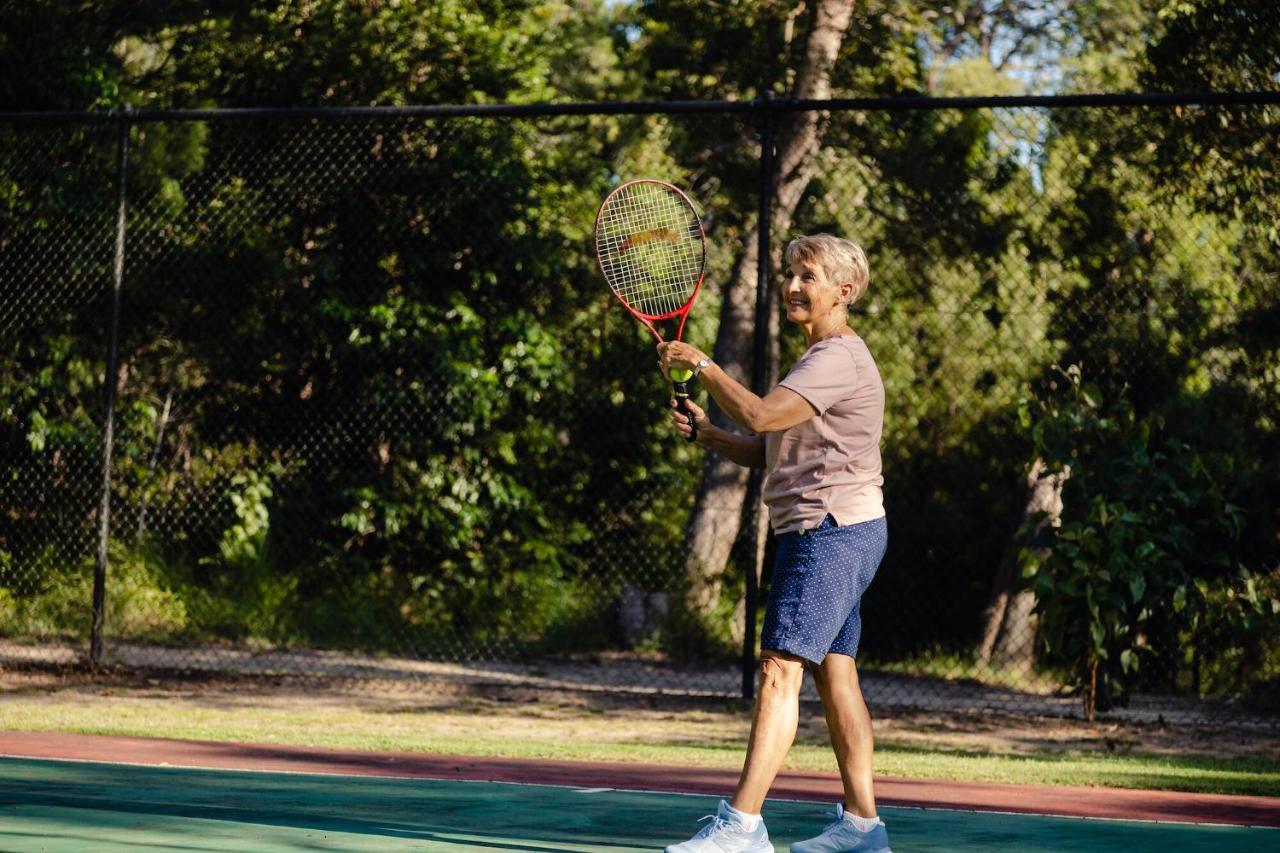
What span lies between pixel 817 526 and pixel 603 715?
15.2ft

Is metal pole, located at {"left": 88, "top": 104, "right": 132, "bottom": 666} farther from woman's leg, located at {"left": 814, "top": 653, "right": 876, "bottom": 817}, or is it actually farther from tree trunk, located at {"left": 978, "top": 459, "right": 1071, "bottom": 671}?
tree trunk, located at {"left": 978, "top": 459, "right": 1071, "bottom": 671}

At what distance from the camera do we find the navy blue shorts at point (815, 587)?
408cm

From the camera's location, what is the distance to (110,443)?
29.7ft

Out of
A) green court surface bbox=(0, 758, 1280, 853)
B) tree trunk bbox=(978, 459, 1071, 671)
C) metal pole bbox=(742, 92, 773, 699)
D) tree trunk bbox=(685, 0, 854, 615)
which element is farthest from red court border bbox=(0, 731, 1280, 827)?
tree trunk bbox=(978, 459, 1071, 671)

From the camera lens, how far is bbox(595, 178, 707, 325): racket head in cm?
531

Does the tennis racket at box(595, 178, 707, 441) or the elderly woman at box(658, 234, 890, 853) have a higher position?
the tennis racket at box(595, 178, 707, 441)

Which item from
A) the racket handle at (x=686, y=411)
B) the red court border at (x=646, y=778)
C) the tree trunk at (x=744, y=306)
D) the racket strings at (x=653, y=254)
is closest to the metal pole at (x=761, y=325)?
the red court border at (x=646, y=778)

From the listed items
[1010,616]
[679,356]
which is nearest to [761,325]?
[679,356]

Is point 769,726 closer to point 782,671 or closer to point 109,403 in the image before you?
point 782,671

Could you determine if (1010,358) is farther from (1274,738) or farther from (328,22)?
(328,22)

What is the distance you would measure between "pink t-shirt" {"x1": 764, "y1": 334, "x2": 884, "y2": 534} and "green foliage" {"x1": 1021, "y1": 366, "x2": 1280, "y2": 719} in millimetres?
4086

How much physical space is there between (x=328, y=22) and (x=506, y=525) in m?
4.36

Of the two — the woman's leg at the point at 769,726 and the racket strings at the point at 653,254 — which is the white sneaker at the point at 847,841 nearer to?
the woman's leg at the point at 769,726

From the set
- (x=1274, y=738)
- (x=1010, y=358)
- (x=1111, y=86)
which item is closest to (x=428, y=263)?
(x=1010, y=358)
